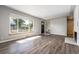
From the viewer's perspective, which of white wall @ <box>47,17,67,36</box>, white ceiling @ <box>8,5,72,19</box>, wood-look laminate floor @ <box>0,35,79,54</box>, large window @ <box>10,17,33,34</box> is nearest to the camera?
wood-look laminate floor @ <box>0,35,79,54</box>

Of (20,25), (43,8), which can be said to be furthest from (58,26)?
(43,8)

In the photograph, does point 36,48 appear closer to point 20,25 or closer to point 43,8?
point 43,8

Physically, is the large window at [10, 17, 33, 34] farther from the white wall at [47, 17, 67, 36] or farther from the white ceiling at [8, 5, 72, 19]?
the white wall at [47, 17, 67, 36]

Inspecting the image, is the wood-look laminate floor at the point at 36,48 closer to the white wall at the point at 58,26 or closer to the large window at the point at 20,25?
the large window at the point at 20,25

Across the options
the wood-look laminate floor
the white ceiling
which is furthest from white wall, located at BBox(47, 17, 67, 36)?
the wood-look laminate floor

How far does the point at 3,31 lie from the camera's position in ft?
18.5

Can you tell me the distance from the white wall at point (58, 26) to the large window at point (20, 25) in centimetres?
425

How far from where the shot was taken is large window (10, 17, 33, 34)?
676 cm

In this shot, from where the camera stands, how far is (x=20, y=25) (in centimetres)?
782

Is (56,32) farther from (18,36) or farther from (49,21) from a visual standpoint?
(18,36)

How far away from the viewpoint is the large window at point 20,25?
6.76m

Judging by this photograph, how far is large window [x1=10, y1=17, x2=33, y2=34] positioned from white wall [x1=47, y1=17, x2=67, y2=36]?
13.9 ft
